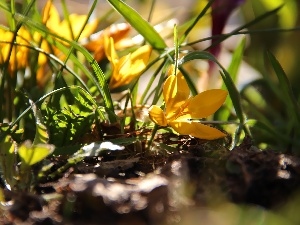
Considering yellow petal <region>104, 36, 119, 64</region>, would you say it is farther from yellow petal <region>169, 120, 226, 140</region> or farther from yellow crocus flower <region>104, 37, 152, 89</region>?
yellow petal <region>169, 120, 226, 140</region>

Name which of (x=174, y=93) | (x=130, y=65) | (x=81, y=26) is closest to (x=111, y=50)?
(x=130, y=65)

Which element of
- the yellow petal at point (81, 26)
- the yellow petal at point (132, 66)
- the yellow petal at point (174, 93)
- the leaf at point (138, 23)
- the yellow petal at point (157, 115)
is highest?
the yellow petal at point (81, 26)

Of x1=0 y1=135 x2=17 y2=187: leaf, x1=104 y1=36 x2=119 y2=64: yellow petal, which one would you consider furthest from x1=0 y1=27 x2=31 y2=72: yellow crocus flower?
x1=0 y1=135 x2=17 y2=187: leaf

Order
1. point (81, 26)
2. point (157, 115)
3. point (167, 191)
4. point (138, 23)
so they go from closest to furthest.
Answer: point (167, 191) → point (157, 115) → point (138, 23) → point (81, 26)

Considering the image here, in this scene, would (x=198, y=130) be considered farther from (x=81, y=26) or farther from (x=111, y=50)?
(x=81, y=26)

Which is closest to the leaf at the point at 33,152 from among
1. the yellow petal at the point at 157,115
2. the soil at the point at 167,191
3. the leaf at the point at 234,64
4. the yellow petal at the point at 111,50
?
the soil at the point at 167,191

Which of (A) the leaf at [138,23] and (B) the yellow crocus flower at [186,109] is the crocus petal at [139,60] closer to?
(A) the leaf at [138,23]

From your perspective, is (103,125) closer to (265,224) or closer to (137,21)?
(137,21)
